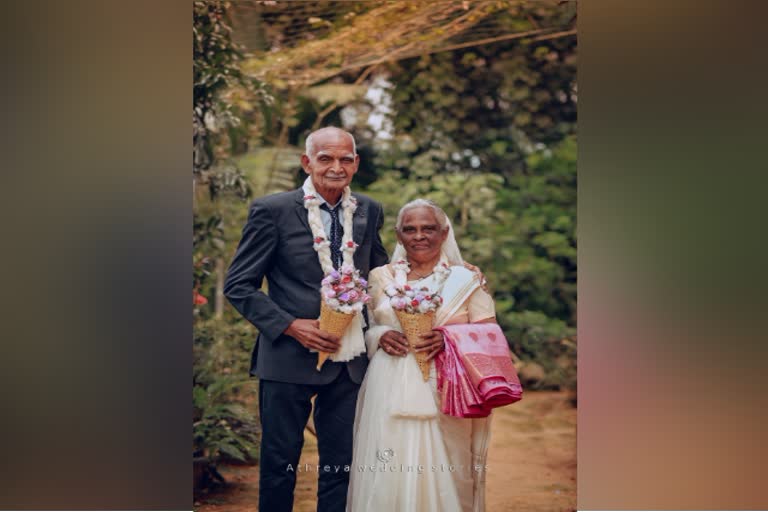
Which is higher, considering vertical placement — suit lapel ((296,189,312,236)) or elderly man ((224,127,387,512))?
suit lapel ((296,189,312,236))


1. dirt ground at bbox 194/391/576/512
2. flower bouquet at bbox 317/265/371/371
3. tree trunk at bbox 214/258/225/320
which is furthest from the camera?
tree trunk at bbox 214/258/225/320

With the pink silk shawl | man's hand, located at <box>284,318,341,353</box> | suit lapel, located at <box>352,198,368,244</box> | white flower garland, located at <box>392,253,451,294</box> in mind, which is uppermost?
suit lapel, located at <box>352,198,368,244</box>

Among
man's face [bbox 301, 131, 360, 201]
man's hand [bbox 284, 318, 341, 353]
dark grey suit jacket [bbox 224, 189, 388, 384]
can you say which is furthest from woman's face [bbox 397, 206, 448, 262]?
man's hand [bbox 284, 318, 341, 353]

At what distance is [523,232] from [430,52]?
1.43 m

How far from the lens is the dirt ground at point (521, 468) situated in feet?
19.5

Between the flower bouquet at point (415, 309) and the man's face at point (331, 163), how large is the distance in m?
0.67

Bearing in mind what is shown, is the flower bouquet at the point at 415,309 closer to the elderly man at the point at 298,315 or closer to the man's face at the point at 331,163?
the elderly man at the point at 298,315

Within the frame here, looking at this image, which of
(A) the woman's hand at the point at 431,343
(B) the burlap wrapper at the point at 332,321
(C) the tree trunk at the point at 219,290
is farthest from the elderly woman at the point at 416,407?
(C) the tree trunk at the point at 219,290

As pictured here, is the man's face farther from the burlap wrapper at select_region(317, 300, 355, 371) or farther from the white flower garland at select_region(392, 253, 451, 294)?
the burlap wrapper at select_region(317, 300, 355, 371)

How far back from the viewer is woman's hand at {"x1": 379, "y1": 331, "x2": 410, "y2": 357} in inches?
207

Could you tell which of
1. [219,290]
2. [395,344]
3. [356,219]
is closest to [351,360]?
[395,344]

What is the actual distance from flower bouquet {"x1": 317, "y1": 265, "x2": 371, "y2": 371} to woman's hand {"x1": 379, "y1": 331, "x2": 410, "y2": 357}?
0.25m
